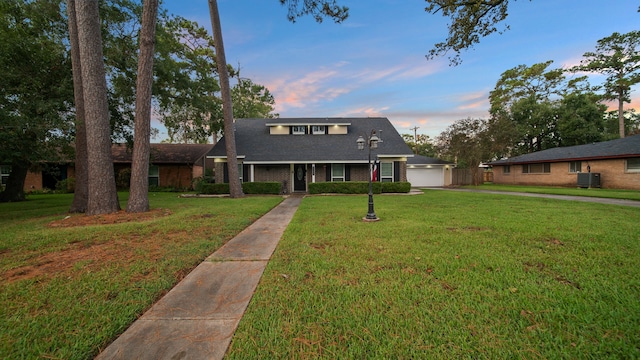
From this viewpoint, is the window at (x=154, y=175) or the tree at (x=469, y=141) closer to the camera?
the window at (x=154, y=175)

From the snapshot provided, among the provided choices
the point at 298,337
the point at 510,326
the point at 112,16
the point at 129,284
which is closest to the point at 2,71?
the point at 112,16

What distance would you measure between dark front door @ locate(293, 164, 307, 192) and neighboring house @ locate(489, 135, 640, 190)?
20650mm

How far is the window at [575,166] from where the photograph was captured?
1877 centimetres

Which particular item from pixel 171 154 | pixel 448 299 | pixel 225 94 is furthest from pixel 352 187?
pixel 171 154

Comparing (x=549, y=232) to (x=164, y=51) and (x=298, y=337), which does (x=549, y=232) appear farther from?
(x=164, y=51)

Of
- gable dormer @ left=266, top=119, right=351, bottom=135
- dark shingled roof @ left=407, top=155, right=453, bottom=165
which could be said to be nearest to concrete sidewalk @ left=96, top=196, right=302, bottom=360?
gable dormer @ left=266, top=119, right=351, bottom=135

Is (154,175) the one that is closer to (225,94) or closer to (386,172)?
(225,94)

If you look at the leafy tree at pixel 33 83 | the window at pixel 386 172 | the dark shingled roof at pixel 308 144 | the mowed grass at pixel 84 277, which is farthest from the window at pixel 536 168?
the leafy tree at pixel 33 83

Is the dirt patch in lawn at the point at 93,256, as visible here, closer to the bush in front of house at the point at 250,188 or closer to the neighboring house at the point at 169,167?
the bush in front of house at the point at 250,188

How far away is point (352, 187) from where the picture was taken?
15.2m

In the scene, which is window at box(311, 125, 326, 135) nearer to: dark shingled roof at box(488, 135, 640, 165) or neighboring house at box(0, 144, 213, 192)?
neighboring house at box(0, 144, 213, 192)

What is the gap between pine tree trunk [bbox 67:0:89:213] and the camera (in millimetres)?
7992

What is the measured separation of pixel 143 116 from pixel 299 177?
10617 millimetres

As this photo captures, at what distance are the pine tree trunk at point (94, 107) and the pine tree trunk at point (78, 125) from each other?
1.16 meters
